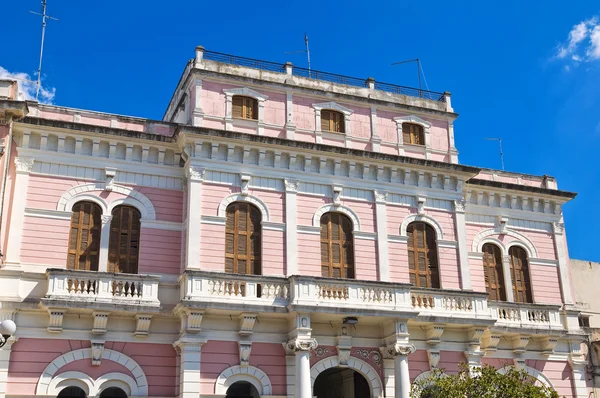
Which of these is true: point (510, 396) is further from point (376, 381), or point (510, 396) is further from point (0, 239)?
point (0, 239)

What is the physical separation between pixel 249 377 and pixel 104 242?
584 centimetres

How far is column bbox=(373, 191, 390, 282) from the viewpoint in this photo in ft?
77.5

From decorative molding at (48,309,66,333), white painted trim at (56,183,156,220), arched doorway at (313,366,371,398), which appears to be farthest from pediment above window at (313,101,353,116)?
decorative molding at (48,309,66,333)

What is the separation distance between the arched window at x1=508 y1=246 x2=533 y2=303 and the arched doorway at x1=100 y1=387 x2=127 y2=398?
14.1 meters

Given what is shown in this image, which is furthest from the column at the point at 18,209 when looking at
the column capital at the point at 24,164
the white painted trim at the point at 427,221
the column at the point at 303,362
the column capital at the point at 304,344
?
the white painted trim at the point at 427,221

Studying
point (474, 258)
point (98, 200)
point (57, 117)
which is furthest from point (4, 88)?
point (474, 258)

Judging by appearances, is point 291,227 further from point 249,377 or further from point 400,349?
point 400,349

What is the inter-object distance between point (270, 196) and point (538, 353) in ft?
36.4

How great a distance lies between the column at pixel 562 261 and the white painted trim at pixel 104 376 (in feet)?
51.4

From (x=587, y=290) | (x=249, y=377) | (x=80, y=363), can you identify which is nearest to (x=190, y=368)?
(x=249, y=377)

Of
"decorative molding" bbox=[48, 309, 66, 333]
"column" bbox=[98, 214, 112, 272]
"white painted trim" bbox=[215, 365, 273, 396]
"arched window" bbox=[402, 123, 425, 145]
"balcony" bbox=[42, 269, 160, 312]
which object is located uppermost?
"arched window" bbox=[402, 123, 425, 145]

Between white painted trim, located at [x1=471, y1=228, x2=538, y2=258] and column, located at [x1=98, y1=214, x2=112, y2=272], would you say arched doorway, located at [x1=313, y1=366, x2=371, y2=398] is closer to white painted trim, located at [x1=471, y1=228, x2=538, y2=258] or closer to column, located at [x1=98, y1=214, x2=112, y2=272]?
white painted trim, located at [x1=471, y1=228, x2=538, y2=258]

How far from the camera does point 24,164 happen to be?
70.5 ft

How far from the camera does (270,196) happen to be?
23266 millimetres
